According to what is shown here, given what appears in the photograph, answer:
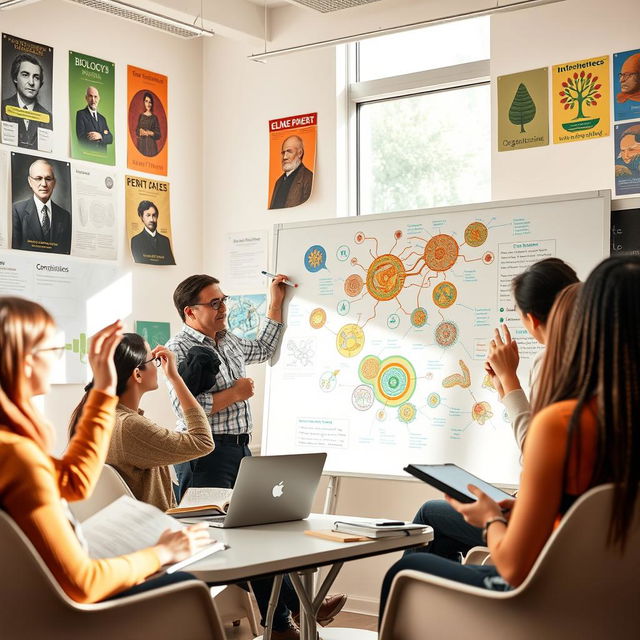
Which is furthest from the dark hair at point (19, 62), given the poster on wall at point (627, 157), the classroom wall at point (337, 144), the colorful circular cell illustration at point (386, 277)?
the poster on wall at point (627, 157)

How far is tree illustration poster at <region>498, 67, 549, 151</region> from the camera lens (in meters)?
4.23

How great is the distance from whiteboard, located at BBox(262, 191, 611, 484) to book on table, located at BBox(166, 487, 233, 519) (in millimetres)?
1081

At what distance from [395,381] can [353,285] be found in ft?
1.63

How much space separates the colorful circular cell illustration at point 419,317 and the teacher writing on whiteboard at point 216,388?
757 mm

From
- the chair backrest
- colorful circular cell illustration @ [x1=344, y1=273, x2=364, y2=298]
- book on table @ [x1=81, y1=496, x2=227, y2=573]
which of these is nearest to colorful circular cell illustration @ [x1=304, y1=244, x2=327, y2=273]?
colorful circular cell illustration @ [x1=344, y1=273, x2=364, y2=298]

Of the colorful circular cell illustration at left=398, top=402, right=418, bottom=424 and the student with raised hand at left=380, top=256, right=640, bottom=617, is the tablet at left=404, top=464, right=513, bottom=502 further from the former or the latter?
the colorful circular cell illustration at left=398, top=402, right=418, bottom=424

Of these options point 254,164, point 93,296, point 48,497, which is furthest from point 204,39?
point 48,497

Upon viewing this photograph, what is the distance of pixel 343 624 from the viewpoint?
14.6 ft

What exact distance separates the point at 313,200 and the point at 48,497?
11.3 ft

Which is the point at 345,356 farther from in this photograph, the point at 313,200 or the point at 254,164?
the point at 254,164

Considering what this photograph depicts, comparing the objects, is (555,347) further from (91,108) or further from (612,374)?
(91,108)

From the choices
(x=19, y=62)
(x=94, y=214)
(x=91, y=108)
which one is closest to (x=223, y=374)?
(x=94, y=214)

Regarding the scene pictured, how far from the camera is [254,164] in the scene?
5.23 meters

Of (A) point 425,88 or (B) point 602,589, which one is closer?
(B) point 602,589
